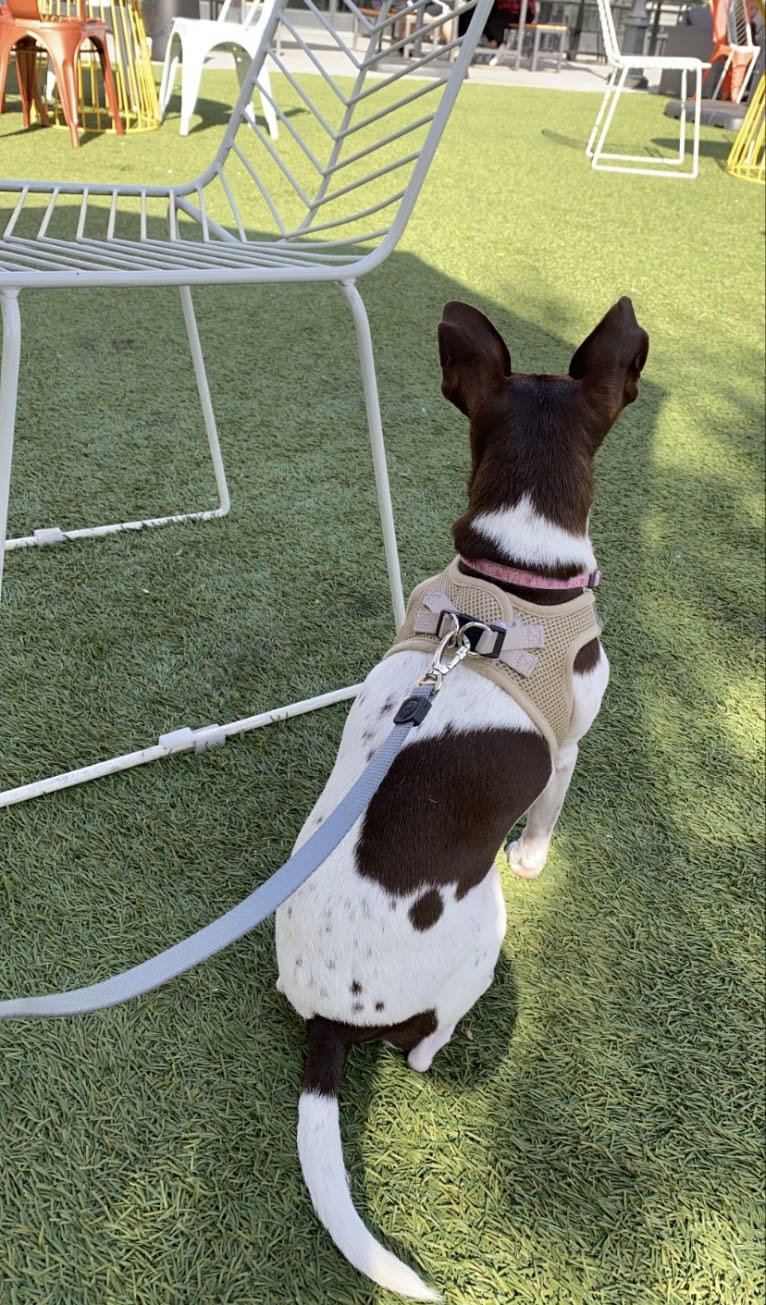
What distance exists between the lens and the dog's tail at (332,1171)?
1.06m

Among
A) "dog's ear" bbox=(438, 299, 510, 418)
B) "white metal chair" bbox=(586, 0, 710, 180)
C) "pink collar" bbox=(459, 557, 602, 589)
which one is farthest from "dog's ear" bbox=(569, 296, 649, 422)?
"white metal chair" bbox=(586, 0, 710, 180)

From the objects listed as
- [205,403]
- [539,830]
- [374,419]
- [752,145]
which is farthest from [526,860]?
[752,145]

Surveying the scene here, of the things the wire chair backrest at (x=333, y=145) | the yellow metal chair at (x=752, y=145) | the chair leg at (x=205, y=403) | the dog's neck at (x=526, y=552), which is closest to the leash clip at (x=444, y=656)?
the dog's neck at (x=526, y=552)

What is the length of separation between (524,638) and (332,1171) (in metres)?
0.71

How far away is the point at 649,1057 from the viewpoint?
4.81 feet

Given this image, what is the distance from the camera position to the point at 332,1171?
1.10 m

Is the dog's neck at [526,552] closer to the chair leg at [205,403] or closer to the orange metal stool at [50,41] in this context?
the chair leg at [205,403]

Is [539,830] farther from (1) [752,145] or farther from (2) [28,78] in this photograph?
(1) [752,145]

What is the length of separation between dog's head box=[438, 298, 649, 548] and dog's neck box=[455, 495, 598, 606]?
16 mm

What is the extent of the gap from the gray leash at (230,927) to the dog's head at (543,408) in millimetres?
425

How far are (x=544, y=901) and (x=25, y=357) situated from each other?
268cm

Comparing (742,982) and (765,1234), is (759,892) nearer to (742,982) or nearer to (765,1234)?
(742,982)

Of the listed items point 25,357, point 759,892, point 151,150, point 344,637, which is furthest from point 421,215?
point 759,892

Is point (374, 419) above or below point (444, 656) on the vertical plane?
above
